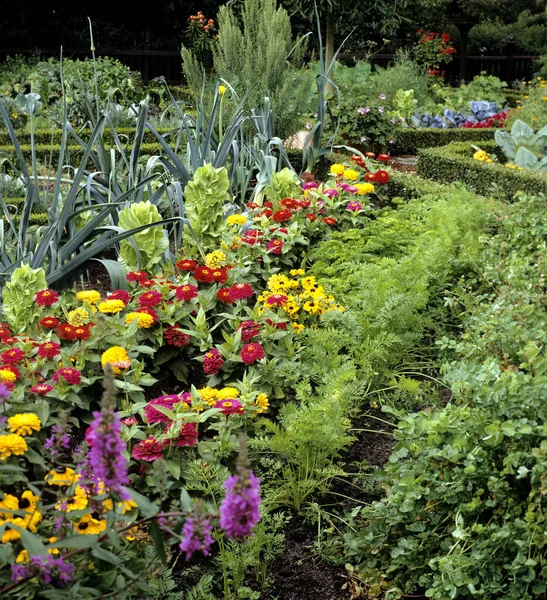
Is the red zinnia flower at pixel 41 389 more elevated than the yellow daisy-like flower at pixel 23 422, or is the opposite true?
the yellow daisy-like flower at pixel 23 422

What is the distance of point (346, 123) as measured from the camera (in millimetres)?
7906

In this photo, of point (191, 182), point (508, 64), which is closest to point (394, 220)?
point (191, 182)

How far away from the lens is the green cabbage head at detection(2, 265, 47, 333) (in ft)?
10.1

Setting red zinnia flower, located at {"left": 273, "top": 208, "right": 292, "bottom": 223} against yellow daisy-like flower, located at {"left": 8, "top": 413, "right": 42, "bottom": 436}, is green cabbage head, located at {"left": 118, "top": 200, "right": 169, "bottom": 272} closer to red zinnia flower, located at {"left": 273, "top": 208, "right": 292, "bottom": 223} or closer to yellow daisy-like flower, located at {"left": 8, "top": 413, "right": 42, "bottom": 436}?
red zinnia flower, located at {"left": 273, "top": 208, "right": 292, "bottom": 223}

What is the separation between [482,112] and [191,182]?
747 cm

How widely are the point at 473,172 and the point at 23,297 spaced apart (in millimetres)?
4339

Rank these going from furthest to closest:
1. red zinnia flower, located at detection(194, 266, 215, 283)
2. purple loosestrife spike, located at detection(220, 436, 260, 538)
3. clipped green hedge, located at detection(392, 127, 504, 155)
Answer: clipped green hedge, located at detection(392, 127, 504, 155) → red zinnia flower, located at detection(194, 266, 215, 283) → purple loosestrife spike, located at detection(220, 436, 260, 538)

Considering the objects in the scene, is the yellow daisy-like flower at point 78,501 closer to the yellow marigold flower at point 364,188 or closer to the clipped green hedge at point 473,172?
the yellow marigold flower at point 364,188

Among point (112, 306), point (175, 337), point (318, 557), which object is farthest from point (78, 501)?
point (175, 337)

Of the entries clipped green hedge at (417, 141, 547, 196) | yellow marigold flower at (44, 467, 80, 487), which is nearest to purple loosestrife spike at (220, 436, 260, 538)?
yellow marigold flower at (44, 467, 80, 487)

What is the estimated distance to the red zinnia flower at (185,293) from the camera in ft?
10.7

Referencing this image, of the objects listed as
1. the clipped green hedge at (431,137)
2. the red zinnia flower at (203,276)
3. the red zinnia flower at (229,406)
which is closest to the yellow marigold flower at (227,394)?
the red zinnia flower at (229,406)

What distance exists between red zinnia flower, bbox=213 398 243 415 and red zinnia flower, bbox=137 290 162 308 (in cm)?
62

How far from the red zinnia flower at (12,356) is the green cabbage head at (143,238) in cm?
119
